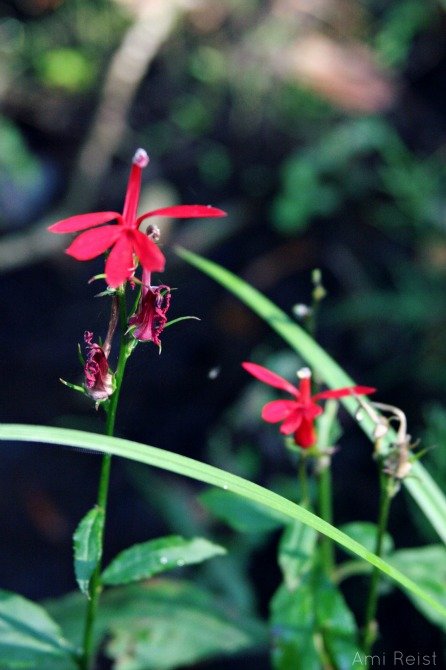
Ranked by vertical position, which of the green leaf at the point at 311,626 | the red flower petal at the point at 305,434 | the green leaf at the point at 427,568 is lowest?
the green leaf at the point at 311,626

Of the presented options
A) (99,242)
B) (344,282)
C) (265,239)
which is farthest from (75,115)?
(99,242)

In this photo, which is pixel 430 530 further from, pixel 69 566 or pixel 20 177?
pixel 20 177

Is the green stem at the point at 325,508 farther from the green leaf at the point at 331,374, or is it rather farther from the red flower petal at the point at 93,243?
the red flower petal at the point at 93,243

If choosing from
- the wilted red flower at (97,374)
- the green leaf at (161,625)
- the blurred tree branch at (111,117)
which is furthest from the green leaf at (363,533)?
the blurred tree branch at (111,117)

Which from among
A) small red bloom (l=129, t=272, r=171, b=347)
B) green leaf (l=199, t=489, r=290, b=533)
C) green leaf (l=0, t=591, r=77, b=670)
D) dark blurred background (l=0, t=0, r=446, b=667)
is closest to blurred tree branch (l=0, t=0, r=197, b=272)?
dark blurred background (l=0, t=0, r=446, b=667)

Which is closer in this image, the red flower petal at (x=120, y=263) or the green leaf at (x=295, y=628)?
the red flower petal at (x=120, y=263)

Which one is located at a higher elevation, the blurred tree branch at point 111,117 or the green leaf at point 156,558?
the blurred tree branch at point 111,117

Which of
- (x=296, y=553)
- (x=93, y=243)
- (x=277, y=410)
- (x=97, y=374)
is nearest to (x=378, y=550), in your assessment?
(x=296, y=553)

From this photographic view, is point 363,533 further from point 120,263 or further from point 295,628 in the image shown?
point 120,263
